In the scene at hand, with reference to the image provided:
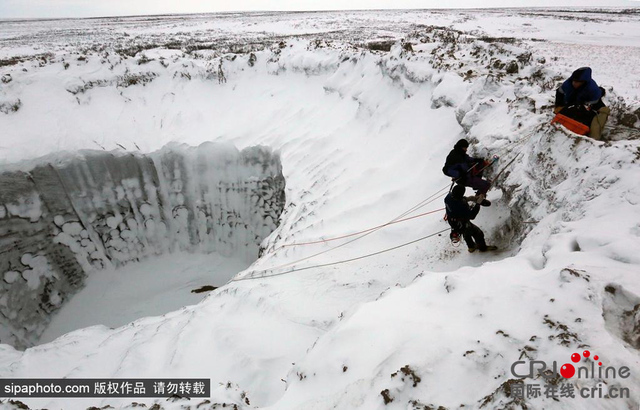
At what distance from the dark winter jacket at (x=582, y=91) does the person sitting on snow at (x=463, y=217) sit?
212 cm

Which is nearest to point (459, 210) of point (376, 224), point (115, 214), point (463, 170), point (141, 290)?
point (463, 170)

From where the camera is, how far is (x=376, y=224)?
7.23 meters

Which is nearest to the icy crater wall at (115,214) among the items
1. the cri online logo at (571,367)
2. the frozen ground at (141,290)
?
the frozen ground at (141,290)

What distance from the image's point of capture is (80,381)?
21.0 ft

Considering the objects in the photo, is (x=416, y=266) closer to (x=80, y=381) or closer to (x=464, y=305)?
(x=464, y=305)

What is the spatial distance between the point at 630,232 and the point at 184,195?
42.9ft

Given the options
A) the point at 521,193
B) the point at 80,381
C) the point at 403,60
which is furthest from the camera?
the point at 403,60

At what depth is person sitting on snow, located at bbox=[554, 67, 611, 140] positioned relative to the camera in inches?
196

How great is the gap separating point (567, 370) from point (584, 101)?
425 centimetres

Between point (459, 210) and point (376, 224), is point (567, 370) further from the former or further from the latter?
point (376, 224)

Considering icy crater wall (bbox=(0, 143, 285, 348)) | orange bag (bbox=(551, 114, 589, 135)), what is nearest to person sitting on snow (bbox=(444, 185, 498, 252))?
orange bag (bbox=(551, 114, 589, 135))

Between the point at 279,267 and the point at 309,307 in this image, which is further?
the point at 279,267

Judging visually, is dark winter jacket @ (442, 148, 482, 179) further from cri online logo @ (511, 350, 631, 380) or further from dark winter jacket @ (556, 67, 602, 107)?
cri online logo @ (511, 350, 631, 380)

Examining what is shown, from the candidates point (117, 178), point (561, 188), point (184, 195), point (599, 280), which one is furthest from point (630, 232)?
point (117, 178)
